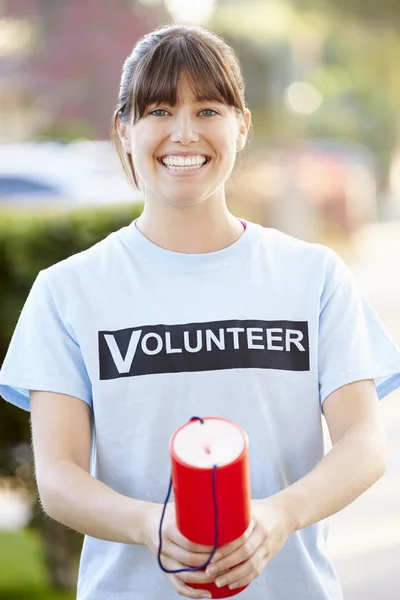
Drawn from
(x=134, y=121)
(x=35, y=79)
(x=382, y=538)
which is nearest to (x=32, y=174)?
(x=35, y=79)

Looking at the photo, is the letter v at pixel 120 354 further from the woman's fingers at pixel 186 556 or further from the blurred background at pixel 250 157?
the blurred background at pixel 250 157

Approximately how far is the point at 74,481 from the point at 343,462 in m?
0.41

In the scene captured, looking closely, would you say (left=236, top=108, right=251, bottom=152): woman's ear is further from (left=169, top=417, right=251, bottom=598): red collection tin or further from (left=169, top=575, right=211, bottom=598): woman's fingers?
(left=169, top=575, right=211, bottom=598): woman's fingers

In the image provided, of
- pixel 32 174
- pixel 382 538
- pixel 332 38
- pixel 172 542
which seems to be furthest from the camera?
pixel 332 38

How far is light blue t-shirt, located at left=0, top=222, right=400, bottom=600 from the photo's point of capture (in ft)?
5.61

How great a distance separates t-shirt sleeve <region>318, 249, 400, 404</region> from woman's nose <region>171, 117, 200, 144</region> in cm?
30

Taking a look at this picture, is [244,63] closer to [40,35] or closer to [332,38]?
[40,35]

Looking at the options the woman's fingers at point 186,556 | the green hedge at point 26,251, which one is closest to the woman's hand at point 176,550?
the woman's fingers at point 186,556

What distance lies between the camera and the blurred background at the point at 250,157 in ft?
13.6

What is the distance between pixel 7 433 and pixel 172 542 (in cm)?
258

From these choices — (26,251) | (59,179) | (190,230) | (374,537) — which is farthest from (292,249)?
(59,179)

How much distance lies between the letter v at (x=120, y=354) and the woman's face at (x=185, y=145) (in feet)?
0.80

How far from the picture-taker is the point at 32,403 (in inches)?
68.0

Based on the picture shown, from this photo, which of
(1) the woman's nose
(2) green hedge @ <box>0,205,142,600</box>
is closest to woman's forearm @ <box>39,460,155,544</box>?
(1) the woman's nose
